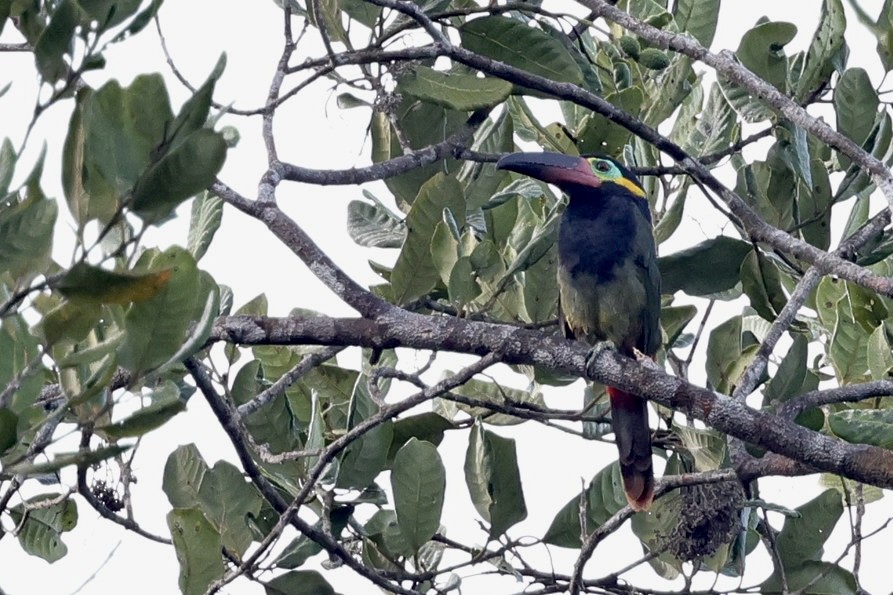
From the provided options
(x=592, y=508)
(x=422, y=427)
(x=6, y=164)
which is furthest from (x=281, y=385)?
(x=6, y=164)

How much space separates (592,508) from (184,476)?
4.28 feet

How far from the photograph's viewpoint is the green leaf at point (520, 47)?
11.8ft

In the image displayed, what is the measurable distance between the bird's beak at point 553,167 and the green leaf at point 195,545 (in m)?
1.58

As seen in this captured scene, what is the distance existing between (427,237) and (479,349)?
37 cm

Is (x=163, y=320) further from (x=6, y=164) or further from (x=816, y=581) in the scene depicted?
(x=816, y=581)

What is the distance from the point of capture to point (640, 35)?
3.43m

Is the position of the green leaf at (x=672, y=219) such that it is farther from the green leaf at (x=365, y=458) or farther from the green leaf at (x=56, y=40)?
the green leaf at (x=56, y=40)

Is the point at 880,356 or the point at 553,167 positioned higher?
the point at 553,167

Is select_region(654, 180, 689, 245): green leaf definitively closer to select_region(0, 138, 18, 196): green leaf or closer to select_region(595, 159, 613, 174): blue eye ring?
select_region(595, 159, 613, 174): blue eye ring

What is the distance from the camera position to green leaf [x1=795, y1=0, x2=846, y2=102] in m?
3.31

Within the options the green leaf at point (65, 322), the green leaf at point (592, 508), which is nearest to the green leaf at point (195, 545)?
the green leaf at point (65, 322)

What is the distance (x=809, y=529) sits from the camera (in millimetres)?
3361

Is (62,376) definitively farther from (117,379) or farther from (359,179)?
(359,179)

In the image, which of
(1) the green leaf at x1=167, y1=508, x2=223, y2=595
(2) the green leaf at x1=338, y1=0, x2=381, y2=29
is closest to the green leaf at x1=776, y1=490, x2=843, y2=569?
(1) the green leaf at x1=167, y1=508, x2=223, y2=595
